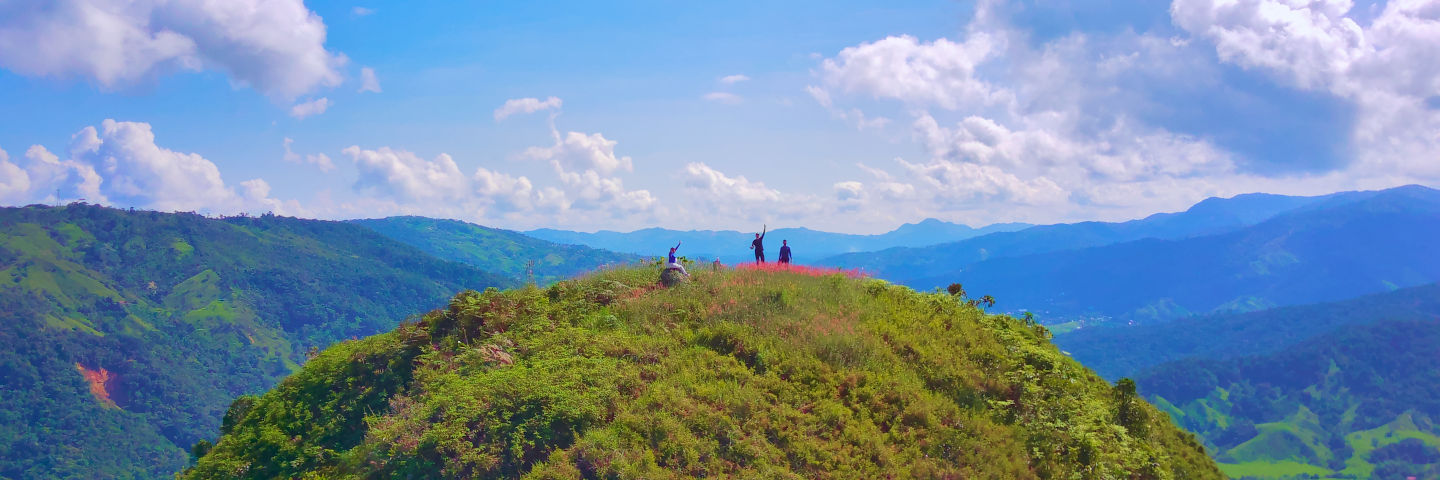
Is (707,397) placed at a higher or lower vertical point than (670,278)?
lower

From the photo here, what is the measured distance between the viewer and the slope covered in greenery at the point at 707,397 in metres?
12.3

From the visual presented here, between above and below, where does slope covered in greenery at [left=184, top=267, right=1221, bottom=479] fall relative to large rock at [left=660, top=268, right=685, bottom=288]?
below

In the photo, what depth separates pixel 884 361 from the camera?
15.1 metres

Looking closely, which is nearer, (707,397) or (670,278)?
(707,397)

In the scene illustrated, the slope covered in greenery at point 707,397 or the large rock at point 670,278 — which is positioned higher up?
the large rock at point 670,278

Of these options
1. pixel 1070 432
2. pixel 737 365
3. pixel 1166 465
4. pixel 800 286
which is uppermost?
pixel 800 286

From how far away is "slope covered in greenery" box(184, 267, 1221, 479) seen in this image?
1230 cm

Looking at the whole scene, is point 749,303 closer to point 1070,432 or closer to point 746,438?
point 746,438

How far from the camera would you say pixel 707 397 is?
1352cm

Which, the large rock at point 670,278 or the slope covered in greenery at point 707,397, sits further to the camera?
the large rock at point 670,278

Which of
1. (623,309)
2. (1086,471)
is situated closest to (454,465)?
(623,309)

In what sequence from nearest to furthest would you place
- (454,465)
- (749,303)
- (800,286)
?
(454,465) < (749,303) < (800,286)

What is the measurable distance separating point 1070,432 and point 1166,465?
273cm

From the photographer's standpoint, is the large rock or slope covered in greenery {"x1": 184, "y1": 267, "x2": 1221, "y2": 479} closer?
slope covered in greenery {"x1": 184, "y1": 267, "x2": 1221, "y2": 479}
